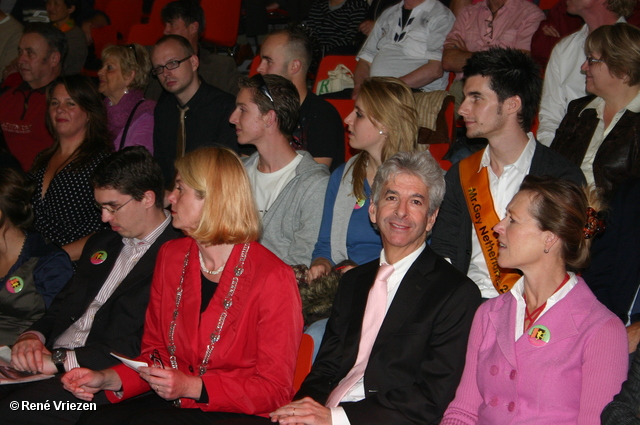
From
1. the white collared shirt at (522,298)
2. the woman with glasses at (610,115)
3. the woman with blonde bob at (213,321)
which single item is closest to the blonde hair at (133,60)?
the woman with blonde bob at (213,321)

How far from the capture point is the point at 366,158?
354 cm

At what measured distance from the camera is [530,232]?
2312 mm

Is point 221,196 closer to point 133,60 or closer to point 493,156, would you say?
point 493,156

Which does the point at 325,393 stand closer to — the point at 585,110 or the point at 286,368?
the point at 286,368

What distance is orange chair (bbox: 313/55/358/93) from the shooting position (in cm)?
568

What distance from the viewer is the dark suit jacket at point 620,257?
278 cm

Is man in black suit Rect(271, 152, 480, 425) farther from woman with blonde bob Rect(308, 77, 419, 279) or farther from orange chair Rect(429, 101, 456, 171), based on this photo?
orange chair Rect(429, 101, 456, 171)

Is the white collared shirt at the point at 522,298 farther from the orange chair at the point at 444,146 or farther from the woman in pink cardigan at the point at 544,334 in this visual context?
the orange chair at the point at 444,146

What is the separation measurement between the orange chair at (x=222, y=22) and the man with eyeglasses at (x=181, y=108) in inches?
76.5

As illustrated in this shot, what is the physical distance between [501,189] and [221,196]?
137 centimetres

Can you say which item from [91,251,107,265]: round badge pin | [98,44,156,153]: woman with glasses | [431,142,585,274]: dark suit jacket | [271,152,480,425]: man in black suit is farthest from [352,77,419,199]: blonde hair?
Answer: [98,44,156,153]: woman with glasses

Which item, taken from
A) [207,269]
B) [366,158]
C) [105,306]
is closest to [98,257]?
[105,306]

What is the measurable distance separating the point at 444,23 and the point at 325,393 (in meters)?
3.60

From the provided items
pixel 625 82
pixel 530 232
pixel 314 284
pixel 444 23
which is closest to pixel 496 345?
pixel 530 232
